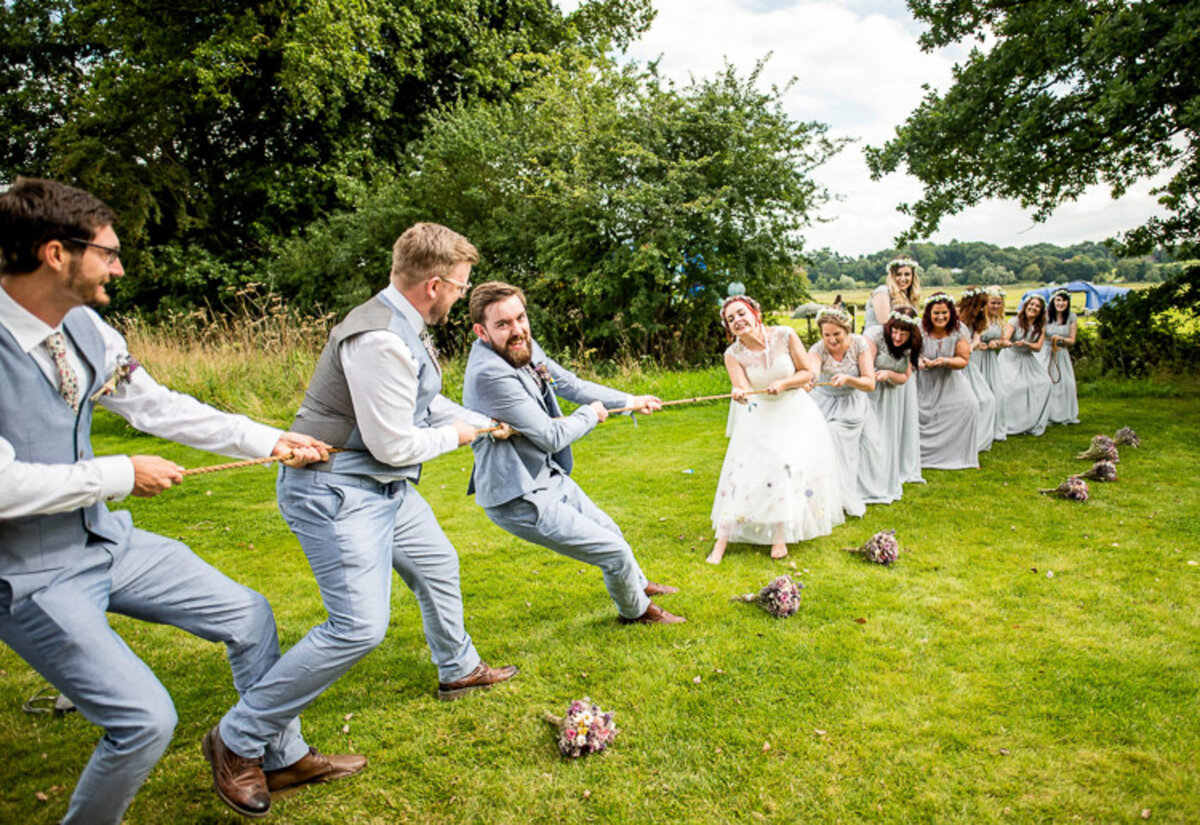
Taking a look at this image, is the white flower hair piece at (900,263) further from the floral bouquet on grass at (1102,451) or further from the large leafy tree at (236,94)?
the large leafy tree at (236,94)

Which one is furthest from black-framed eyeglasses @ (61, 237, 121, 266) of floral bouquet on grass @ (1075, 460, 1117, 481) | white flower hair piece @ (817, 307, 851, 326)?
floral bouquet on grass @ (1075, 460, 1117, 481)

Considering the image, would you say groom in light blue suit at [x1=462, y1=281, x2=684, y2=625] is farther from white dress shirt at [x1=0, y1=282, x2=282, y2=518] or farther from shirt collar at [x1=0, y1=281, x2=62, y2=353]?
shirt collar at [x1=0, y1=281, x2=62, y2=353]

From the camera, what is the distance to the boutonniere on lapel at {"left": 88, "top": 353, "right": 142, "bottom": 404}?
2756mm

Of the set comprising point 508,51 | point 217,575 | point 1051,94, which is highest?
point 508,51

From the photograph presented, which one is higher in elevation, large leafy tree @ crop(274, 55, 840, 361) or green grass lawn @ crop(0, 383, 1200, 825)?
large leafy tree @ crop(274, 55, 840, 361)

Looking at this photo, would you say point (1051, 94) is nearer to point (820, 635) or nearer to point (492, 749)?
point (820, 635)

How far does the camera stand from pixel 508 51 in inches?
842

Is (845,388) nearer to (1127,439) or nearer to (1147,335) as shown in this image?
(1127,439)

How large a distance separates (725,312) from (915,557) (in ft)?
8.21

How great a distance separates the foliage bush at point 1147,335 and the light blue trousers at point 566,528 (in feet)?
45.4

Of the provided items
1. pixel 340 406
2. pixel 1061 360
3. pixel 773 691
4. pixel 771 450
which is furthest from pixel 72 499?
pixel 1061 360

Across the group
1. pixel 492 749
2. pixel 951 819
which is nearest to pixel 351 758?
pixel 492 749

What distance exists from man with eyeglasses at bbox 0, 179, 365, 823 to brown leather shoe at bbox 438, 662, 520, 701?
1713mm

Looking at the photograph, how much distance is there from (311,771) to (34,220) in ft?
8.23
